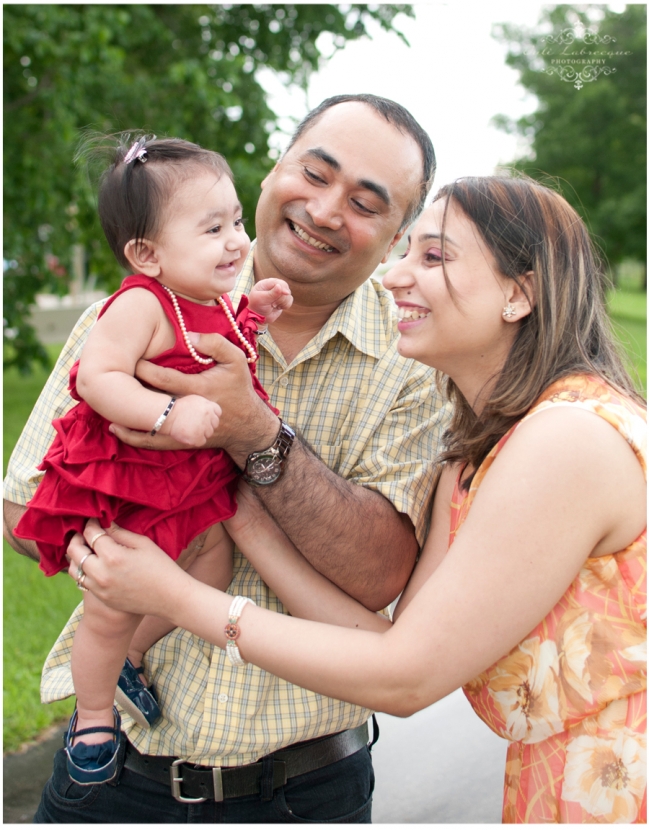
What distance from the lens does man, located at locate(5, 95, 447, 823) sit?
6.80ft

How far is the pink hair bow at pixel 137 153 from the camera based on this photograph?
2.01 m

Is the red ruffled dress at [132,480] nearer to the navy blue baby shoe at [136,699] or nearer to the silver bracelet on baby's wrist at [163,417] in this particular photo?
the silver bracelet on baby's wrist at [163,417]

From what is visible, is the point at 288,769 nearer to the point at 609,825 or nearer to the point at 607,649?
the point at 609,825

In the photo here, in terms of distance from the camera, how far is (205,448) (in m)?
2.07

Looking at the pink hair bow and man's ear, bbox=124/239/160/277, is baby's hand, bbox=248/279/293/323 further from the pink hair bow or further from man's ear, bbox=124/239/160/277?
the pink hair bow

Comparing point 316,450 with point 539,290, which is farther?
point 316,450

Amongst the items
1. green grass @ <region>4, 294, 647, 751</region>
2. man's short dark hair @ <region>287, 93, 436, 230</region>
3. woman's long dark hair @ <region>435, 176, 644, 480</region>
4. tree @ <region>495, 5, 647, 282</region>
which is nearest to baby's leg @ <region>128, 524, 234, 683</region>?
woman's long dark hair @ <region>435, 176, 644, 480</region>

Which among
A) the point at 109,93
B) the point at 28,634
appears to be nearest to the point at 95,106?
the point at 109,93

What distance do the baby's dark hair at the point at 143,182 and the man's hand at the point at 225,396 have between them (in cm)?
31

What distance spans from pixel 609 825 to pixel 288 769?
88cm

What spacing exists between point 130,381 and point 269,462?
0.41 m

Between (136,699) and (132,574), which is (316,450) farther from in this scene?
(136,699)

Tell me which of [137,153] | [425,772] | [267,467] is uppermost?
[137,153]

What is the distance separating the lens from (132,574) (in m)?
1.93
